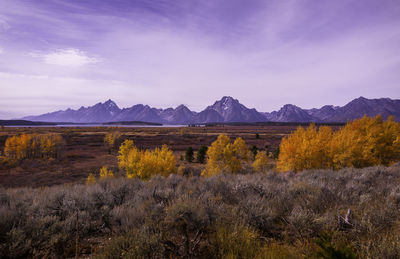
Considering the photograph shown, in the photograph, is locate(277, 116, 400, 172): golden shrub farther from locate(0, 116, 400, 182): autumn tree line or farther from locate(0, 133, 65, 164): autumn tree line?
locate(0, 133, 65, 164): autumn tree line

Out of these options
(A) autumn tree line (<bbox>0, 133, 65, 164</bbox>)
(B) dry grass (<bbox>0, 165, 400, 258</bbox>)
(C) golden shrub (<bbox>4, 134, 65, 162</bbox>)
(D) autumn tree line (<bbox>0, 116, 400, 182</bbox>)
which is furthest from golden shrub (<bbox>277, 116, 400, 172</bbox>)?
(C) golden shrub (<bbox>4, 134, 65, 162</bbox>)

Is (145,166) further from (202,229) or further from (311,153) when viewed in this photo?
(311,153)

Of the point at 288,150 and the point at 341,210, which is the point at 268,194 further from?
the point at 288,150

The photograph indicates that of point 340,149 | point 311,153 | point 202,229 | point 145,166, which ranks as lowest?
point 145,166

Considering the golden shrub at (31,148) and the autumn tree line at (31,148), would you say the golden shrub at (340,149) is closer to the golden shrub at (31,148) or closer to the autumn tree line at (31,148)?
the autumn tree line at (31,148)

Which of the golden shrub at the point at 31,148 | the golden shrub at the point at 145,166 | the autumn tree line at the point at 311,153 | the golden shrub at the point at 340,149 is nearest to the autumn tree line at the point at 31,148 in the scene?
the golden shrub at the point at 31,148

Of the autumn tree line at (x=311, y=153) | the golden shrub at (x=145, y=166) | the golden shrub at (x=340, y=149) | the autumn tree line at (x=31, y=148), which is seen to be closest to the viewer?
the golden shrub at (x=145, y=166)

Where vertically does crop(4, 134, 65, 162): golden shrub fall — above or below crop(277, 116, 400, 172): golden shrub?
below

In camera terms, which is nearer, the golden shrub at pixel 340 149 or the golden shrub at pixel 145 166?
the golden shrub at pixel 145 166

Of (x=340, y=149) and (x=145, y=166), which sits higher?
(x=340, y=149)

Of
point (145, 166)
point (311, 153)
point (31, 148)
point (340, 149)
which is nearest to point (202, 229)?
point (145, 166)

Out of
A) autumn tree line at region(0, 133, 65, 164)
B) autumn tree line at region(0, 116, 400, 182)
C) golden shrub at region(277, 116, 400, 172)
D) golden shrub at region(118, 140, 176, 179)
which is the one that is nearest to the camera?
golden shrub at region(118, 140, 176, 179)

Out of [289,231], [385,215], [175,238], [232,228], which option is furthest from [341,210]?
[175,238]

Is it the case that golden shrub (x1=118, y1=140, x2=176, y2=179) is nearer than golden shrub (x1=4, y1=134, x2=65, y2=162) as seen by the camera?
Yes
